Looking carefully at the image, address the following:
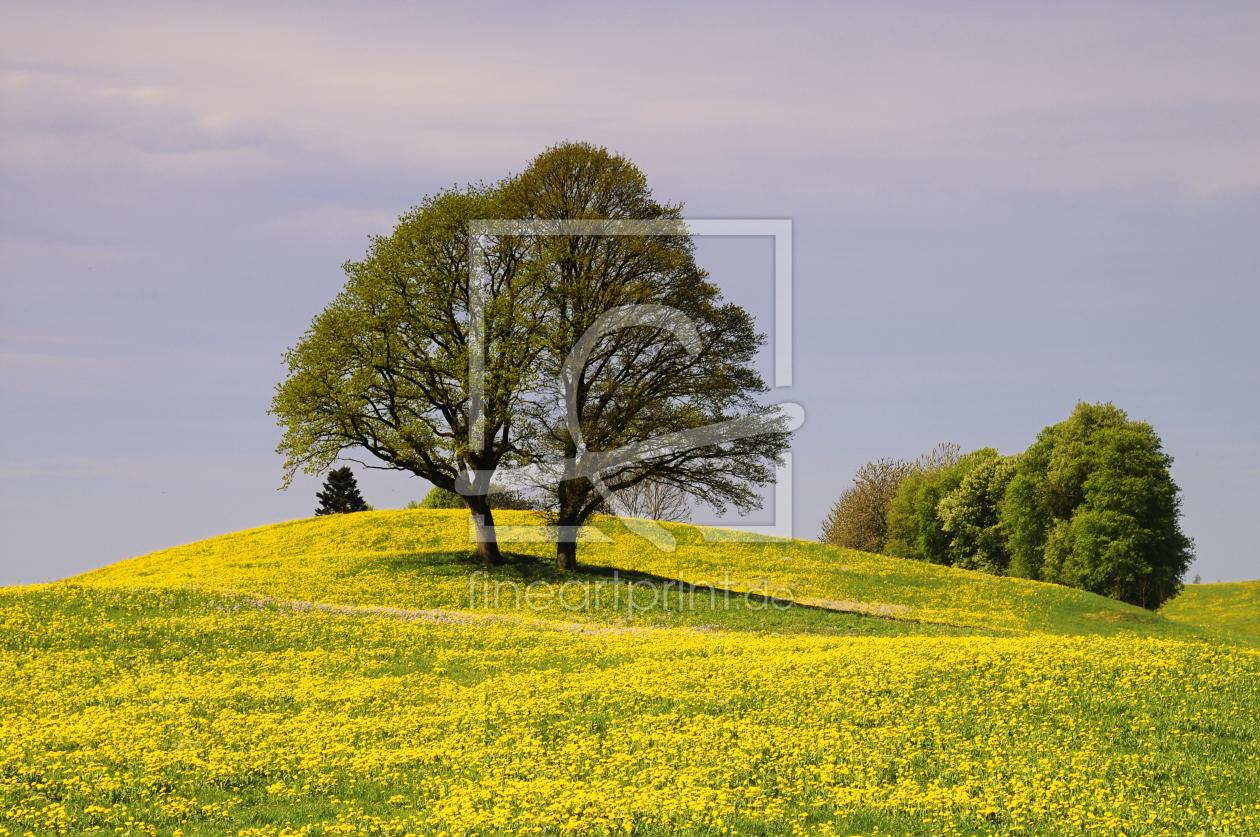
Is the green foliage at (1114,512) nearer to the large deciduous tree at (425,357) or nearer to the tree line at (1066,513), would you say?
the tree line at (1066,513)

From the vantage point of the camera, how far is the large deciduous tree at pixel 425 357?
135 feet

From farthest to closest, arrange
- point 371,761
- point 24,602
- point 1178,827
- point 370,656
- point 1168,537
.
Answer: point 1168,537 → point 24,602 → point 370,656 → point 371,761 → point 1178,827

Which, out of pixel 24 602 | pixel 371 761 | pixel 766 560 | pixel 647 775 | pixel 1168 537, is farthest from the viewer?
pixel 1168 537

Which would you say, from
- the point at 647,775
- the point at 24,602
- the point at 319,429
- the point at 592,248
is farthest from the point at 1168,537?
the point at 24,602

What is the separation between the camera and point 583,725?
687 inches

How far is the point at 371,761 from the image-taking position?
1534 centimetres

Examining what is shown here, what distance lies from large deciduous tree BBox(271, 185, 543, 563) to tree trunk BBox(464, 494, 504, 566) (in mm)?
70

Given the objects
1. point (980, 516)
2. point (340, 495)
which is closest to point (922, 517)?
point (980, 516)

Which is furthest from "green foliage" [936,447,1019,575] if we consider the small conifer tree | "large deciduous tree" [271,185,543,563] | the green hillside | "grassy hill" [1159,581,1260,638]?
the small conifer tree

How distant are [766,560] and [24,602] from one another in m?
37.8

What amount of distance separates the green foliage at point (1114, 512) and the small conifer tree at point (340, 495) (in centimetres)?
7073

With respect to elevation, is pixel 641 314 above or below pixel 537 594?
above

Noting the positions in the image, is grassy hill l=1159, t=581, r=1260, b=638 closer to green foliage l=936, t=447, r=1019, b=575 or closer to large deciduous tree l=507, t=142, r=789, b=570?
green foliage l=936, t=447, r=1019, b=575

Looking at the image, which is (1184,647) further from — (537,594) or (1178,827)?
(537,594)
